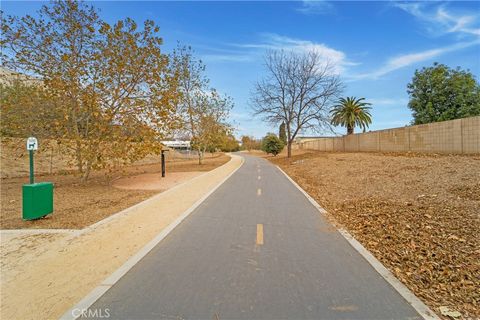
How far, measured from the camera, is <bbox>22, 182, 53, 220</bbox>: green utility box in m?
7.23

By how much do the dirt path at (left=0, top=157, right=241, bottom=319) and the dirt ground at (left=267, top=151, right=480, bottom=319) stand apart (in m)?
4.36

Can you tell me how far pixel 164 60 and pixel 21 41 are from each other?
5996mm

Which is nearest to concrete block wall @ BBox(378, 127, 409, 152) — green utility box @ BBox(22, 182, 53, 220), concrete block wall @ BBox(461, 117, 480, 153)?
concrete block wall @ BBox(461, 117, 480, 153)

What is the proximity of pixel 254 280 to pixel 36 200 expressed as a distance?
633 centimetres

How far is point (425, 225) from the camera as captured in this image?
6.17 m

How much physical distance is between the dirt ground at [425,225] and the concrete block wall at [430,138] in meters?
5.49

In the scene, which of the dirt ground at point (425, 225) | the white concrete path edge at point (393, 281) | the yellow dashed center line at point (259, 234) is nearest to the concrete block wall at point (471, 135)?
the dirt ground at point (425, 225)

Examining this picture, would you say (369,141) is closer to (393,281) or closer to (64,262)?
(393,281)

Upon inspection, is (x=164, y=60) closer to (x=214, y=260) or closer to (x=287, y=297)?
(x=214, y=260)

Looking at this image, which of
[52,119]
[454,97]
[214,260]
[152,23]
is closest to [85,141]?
[52,119]

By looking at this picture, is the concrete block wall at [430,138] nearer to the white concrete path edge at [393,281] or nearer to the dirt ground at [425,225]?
the dirt ground at [425,225]

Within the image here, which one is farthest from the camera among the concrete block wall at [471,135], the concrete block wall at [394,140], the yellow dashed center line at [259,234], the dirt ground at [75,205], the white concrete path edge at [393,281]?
the concrete block wall at [394,140]

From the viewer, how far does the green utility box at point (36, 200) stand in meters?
7.23

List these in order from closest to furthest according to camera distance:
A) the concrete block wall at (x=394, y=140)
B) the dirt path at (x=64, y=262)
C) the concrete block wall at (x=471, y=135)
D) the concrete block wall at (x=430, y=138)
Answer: the dirt path at (x=64, y=262) → the concrete block wall at (x=471, y=135) → the concrete block wall at (x=430, y=138) → the concrete block wall at (x=394, y=140)
